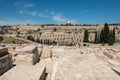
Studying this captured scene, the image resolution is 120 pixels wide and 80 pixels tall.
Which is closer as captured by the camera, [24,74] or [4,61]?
[24,74]

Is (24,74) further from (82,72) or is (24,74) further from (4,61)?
(82,72)

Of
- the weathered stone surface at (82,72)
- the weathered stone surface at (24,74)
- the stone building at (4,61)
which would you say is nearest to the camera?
the weathered stone surface at (82,72)

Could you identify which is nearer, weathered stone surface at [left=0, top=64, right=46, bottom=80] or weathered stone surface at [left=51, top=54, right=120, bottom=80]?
weathered stone surface at [left=51, top=54, right=120, bottom=80]

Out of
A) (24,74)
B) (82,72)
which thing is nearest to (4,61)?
(24,74)

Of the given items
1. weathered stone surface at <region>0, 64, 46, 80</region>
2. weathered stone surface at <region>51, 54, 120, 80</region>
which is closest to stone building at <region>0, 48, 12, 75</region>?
weathered stone surface at <region>0, 64, 46, 80</region>

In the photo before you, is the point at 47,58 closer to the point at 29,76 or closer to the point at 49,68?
the point at 49,68

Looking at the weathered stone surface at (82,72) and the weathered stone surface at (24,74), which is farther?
the weathered stone surface at (24,74)

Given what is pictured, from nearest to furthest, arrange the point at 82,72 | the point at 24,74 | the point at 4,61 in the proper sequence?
the point at 82,72
the point at 24,74
the point at 4,61

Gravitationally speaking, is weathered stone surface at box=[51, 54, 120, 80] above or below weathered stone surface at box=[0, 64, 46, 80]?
above

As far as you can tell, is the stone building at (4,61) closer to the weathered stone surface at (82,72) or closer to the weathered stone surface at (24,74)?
the weathered stone surface at (24,74)

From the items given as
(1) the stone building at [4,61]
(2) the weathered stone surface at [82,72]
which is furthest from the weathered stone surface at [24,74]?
(2) the weathered stone surface at [82,72]

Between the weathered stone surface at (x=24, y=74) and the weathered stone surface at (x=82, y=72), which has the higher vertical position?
the weathered stone surface at (x=82, y=72)

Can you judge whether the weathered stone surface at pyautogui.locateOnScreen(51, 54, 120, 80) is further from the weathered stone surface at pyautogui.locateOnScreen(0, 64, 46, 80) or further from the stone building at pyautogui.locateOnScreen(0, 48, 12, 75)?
the stone building at pyautogui.locateOnScreen(0, 48, 12, 75)

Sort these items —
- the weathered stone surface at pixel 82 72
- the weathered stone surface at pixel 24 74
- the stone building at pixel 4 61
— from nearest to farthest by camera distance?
1. the weathered stone surface at pixel 82 72
2. the weathered stone surface at pixel 24 74
3. the stone building at pixel 4 61
